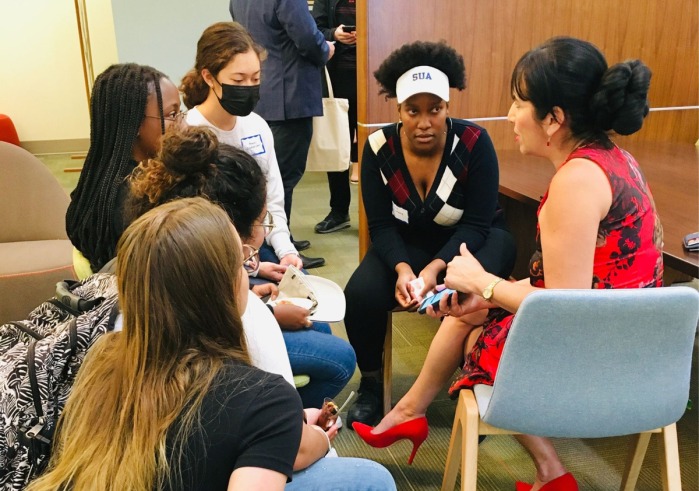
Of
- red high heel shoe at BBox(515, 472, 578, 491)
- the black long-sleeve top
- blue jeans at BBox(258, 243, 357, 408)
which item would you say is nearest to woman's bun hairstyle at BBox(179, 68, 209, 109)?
the black long-sleeve top

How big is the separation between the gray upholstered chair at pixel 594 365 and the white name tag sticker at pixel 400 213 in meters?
0.83

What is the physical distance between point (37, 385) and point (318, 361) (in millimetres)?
752

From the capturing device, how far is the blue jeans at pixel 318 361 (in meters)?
1.59

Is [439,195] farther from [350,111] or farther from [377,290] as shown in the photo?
[350,111]

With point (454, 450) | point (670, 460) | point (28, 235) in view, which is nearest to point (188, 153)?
point (454, 450)

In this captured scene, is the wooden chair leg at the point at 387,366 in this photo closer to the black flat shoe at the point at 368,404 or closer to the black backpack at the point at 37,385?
the black flat shoe at the point at 368,404

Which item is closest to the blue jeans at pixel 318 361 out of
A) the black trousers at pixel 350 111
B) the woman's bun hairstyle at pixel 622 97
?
the woman's bun hairstyle at pixel 622 97

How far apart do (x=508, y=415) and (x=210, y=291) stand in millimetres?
668

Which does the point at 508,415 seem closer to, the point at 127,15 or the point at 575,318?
the point at 575,318

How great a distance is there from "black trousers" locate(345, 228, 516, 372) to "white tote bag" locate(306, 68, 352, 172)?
1.53 meters

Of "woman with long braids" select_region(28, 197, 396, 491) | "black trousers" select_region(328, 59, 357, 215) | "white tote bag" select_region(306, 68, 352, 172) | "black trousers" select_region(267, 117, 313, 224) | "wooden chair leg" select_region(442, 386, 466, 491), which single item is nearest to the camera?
"woman with long braids" select_region(28, 197, 396, 491)

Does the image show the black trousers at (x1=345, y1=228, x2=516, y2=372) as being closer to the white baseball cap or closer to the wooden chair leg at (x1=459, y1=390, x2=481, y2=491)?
the white baseball cap

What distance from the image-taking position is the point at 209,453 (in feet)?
2.78

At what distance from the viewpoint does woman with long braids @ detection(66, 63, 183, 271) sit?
155 cm
